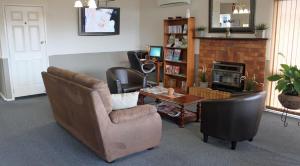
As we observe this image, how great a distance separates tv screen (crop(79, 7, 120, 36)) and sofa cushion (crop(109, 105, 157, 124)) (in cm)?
412

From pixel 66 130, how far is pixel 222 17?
3.76 m

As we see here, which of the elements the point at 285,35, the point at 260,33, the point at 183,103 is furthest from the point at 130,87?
the point at 285,35

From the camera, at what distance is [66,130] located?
421 cm

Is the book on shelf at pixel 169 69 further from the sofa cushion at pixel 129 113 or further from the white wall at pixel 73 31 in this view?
the sofa cushion at pixel 129 113

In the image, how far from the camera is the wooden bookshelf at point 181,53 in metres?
6.29

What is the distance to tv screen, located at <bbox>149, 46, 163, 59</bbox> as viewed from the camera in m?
7.15

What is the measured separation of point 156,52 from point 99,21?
64.6 inches

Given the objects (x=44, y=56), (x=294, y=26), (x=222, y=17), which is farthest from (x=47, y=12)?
(x=294, y=26)

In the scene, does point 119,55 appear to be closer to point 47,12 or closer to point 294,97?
point 47,12

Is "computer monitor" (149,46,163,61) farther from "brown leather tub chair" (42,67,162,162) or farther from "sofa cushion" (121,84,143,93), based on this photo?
"brown leather tub chair" (42,67,162,162)

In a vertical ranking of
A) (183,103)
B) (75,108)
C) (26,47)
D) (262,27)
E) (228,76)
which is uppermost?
(262,27)

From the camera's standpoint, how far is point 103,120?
3016 mm

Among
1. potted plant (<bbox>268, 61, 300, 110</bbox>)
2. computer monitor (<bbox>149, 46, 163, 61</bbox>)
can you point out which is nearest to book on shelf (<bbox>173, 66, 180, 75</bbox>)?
computer monitor (<bbox>149, 46, 163, 61</bbox>)

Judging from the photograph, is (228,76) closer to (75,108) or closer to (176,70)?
(176,70)
